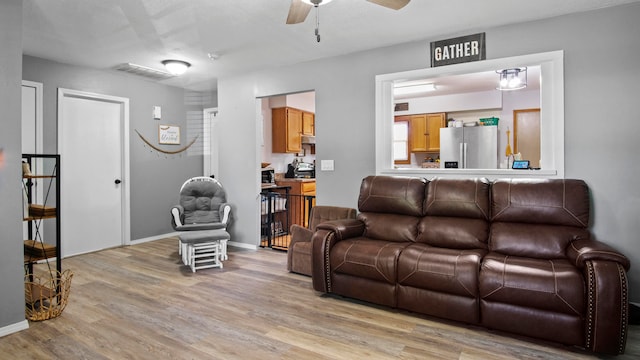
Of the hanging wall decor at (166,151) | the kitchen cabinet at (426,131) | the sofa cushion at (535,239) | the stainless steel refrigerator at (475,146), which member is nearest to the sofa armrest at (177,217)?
the hanging wall decor at (166,151)

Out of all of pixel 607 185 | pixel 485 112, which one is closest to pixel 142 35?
pixel 607 185

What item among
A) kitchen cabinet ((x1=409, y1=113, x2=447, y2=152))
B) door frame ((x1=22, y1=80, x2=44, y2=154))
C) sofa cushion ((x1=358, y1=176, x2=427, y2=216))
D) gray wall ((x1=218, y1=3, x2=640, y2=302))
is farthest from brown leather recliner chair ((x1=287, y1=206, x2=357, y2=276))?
kitchen cabinet ((x1=409, y1=113, x2=447, y2=152))

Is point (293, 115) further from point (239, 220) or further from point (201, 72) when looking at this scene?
point (239, 220)

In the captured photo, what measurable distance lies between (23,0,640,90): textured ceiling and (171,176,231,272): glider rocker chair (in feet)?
5.48

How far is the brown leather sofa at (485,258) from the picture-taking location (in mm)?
2135

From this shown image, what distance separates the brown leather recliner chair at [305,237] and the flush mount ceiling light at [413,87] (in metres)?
2.95

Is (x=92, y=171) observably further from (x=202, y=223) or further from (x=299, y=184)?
(x=299, y=184)

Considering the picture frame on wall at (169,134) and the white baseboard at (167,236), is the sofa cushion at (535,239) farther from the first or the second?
the picture frame on wall at (169,134)

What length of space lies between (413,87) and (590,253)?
179 inches

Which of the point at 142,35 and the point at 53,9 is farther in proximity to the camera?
the point at 142,35

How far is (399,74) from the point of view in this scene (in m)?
3.70

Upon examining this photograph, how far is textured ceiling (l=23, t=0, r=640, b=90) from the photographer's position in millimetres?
2846

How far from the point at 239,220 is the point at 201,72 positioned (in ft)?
7.01

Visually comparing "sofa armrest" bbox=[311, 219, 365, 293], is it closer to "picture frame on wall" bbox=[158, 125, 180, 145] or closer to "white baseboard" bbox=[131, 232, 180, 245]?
"white baseboard" bbox=[131, 232, 180, 245]
